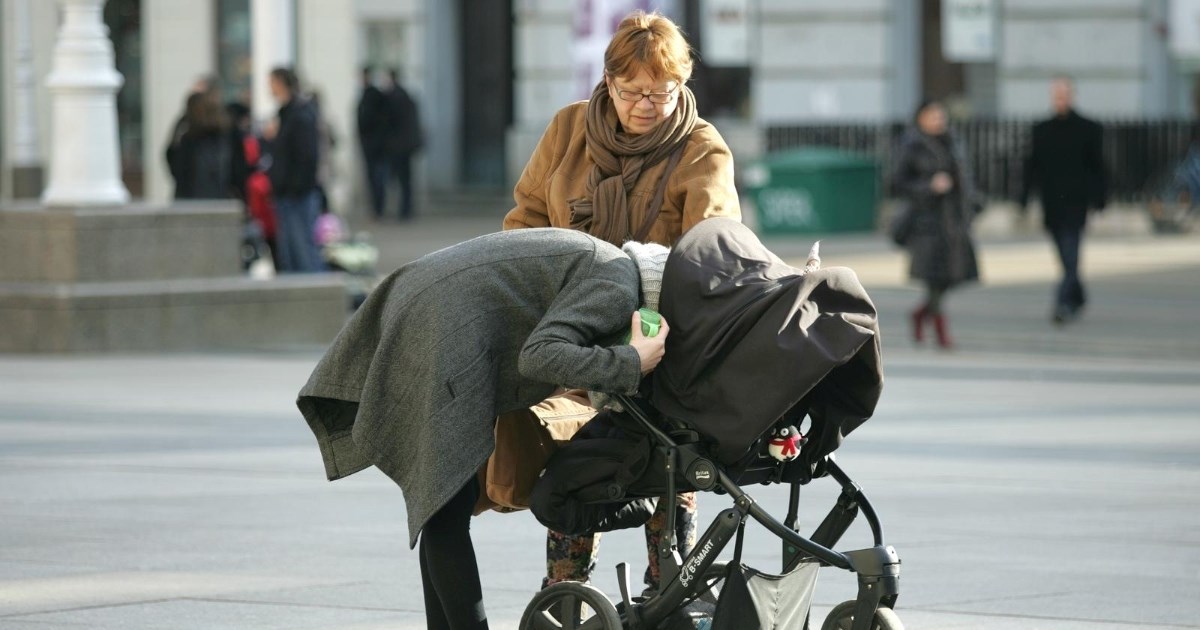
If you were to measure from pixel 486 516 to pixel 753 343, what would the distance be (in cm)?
365

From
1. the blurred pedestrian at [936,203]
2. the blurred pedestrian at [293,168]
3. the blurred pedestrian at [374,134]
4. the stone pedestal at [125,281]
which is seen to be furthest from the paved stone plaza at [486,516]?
the blurred pedestrian at [374,134]

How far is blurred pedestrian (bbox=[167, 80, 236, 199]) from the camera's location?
55.1 feet

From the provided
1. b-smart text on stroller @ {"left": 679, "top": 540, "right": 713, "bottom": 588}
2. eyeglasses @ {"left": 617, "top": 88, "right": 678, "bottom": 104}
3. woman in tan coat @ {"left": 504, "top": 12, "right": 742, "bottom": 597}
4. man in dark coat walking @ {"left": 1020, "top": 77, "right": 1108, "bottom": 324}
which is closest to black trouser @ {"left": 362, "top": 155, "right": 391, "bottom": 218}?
man in dark coat walking @ {"left": 1020, "top": 77, "right": 1108, "bottom": 324}

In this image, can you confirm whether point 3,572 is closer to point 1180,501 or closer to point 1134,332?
point 1180,501

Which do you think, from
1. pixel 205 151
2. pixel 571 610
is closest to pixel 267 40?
pixel 205 151

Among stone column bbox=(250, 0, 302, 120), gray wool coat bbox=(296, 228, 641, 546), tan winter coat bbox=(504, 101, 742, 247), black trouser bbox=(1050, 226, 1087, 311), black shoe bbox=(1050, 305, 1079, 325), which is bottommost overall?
black shoe bbox=(1050, 305, 1079, 325)

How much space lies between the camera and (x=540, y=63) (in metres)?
26.9

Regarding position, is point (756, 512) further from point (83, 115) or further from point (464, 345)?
point (83, 115)

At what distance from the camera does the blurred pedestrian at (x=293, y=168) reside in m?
15.8

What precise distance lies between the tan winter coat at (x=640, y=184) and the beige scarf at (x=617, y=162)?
0.03 meters

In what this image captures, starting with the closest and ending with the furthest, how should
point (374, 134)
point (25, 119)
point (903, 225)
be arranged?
point (903, 225) → point (374, 134) → point (25, 119)

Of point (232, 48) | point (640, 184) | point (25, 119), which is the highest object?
point (232, 48)

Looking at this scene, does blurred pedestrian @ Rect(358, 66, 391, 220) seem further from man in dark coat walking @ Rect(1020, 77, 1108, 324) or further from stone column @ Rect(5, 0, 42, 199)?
man in dark coat walking @ Rect(1020, 77, 1108, 324)

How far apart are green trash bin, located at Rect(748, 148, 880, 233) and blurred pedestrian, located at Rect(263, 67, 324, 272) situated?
843cm
